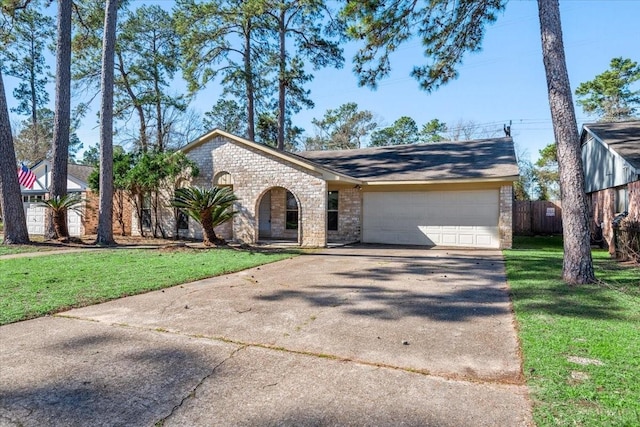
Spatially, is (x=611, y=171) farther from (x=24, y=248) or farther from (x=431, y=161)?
(x=24, y=248)

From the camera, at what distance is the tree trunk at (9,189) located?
1198 cm

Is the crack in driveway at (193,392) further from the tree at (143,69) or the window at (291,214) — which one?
the tree at (143,69)

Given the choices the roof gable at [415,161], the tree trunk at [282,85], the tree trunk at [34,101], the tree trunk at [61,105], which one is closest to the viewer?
the roof gable at [415,161]

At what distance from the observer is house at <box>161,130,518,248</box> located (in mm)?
12633

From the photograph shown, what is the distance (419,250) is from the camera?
12.2m

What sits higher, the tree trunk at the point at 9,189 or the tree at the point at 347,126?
the tree at the point at 347,126

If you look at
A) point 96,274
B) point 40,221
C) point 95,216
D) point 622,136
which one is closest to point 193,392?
point 96,274

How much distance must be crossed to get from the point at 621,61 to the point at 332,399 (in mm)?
35008

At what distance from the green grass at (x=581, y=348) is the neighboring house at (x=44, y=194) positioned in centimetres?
1758

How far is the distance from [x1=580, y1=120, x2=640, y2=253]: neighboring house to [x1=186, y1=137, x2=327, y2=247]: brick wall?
8453mm

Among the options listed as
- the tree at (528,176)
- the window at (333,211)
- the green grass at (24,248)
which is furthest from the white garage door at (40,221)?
the tree at (528,176)

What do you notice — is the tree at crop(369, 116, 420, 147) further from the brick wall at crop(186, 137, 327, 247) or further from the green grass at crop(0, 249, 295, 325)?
the green grass at crop(0, 249, 295, 325)

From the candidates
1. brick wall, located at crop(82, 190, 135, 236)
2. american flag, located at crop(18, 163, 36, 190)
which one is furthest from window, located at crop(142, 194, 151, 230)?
american flag, located at crop(18, 163, 36, 190)

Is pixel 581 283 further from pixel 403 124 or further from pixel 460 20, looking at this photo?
pixel 403 124
